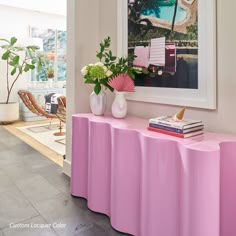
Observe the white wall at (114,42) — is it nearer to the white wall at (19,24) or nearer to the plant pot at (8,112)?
the plant pot at (8,112)

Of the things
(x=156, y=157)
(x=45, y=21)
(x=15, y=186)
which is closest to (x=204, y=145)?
(x=156, y=157)

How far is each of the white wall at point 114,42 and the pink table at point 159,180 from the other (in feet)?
0.68

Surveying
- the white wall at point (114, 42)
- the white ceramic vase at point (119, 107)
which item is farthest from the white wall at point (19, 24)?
the white ceramic vase at point (119, 107)

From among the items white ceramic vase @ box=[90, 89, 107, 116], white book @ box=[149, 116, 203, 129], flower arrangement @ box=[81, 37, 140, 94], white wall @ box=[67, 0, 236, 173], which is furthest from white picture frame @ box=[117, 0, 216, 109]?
white ceramic vase @ box=[90, 89, 107, 116]

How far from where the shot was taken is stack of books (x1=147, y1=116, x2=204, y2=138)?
1556mm

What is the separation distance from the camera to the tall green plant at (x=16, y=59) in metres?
5.66

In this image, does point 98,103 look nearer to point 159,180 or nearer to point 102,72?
point 102,72

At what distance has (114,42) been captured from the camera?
2590 mm

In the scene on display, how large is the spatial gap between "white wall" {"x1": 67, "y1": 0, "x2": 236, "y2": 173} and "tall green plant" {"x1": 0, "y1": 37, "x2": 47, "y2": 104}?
3507mm

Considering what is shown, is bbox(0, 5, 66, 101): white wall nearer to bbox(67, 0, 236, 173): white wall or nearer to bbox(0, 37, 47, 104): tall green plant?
bbox(0, 37, 47, 104): tall green plant

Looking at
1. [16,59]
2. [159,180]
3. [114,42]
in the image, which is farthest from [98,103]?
[16,59]

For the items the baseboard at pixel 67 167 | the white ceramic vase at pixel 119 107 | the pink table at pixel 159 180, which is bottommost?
the baseboard at pixel 67 167

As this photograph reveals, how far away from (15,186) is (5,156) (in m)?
1.13

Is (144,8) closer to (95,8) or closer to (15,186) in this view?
(95,8)
